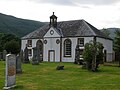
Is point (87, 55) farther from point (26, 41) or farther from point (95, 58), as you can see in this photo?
point (26, 41)

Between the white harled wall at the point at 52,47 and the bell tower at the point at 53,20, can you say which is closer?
the white harled wall at the point at 52,47

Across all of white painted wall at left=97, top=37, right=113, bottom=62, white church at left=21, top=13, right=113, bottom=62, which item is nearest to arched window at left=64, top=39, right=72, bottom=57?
white church at left=21, top=13, right=113, bottom=62

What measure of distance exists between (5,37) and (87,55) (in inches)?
2498

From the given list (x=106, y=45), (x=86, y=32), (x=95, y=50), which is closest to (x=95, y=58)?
(x=95, y=50)

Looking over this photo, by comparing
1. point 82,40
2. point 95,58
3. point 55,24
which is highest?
point 55,24

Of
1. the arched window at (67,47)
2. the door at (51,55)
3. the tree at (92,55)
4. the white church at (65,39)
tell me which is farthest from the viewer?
the door at (51,55)

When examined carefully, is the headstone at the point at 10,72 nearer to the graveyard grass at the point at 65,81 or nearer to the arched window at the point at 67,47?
the graveyard grass at the point at 65,81

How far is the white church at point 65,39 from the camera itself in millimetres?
53500

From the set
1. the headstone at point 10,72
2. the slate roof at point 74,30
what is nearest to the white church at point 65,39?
the slate roof at point 74,30

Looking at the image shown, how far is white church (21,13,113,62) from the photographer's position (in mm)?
53500

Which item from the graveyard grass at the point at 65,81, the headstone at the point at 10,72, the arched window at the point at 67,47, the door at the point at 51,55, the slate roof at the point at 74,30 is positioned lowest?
the graveyard grass at the point at 65,81

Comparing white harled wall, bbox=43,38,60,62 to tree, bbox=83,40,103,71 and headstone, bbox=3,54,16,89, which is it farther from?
headstone, bbox=3,54,16,89

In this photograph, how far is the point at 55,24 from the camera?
5766 centimetres

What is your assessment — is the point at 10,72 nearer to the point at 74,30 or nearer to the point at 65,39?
the point at 65,39
